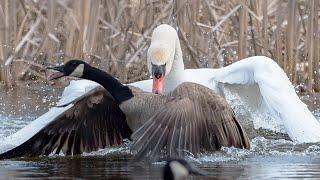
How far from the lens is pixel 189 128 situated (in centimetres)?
745

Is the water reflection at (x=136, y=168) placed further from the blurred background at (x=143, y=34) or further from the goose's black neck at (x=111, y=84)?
the blurred background at (x=143, y=34)

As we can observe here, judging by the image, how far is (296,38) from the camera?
11.6m

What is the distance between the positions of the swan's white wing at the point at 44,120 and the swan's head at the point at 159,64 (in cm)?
72

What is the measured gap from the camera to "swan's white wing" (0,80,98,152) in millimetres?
8523

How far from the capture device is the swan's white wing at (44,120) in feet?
28.0

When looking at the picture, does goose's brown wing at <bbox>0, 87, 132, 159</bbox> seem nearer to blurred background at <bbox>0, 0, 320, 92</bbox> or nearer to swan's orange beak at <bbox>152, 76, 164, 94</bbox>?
swan's orange beak at <bbox>152, 76, 164, 94</bbox>

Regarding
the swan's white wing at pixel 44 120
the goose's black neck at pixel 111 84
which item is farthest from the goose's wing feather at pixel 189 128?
the swan's white wing at pixel 44 120

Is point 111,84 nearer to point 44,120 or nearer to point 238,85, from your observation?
point 44,120

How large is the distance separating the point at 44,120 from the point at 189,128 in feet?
5.68

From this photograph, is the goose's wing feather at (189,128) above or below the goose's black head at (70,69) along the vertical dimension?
below

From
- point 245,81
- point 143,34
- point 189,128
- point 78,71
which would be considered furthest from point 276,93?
point 143,34

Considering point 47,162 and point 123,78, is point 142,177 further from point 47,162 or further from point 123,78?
point 123,78

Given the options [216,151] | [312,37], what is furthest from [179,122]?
[312,37]

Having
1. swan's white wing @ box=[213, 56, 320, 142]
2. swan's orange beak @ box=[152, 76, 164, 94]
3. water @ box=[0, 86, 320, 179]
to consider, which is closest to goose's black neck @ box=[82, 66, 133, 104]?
swan's orange beak @ box=[152, 76, 164, 94]
